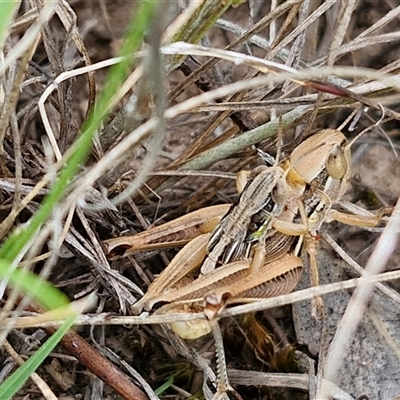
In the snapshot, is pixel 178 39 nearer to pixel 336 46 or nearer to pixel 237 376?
pixel 336 46

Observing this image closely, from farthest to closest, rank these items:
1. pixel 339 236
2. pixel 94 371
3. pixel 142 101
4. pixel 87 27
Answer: pixel 87 27 → pixel 339 236 → pixel 94 371 → pixel 142 101

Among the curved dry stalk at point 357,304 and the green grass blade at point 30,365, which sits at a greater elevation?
the green grass blade at point 30,365

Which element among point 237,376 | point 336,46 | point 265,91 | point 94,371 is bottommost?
point 237,376

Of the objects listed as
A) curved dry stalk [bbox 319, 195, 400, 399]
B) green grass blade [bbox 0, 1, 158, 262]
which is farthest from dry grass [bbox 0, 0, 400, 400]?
green grass blade [bbox 0, 1, 158, 262]

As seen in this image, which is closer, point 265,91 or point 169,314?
point 169,314

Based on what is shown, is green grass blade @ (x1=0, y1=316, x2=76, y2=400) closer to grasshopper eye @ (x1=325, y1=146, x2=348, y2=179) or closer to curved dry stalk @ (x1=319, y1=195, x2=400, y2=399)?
curved dry stalk @ (x1=319, y1=195, x2=400, y2=399)

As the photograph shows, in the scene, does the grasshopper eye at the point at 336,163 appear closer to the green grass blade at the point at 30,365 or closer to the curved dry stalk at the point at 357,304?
the curved dry stalk at the point at 357,304

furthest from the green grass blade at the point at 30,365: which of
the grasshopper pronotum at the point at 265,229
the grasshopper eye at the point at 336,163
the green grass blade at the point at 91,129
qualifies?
the grasshopper eye at the point at 336,163

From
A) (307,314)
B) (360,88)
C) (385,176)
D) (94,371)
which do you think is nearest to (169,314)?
(94,371)

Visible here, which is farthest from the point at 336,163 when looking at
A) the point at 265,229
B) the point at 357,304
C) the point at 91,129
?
the point at 91,129
